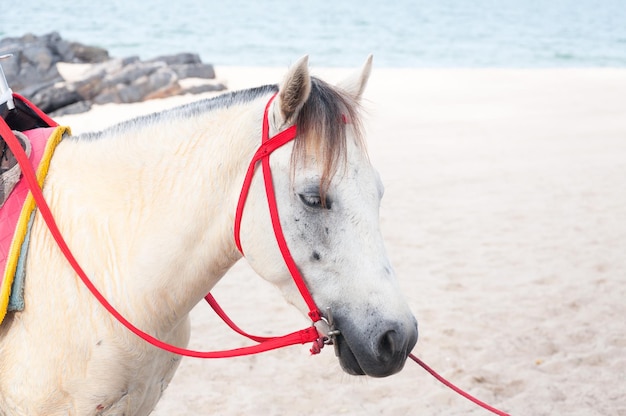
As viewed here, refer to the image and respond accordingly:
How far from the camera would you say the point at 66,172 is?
2121 mm

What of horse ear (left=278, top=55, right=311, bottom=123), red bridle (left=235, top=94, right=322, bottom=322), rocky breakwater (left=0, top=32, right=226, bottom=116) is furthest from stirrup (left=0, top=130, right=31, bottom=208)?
rocky breakwater (left=0, top=32, right=226, bottom=116)

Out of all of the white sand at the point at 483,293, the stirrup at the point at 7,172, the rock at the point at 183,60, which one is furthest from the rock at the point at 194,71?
the stirrup at the point at 7,172

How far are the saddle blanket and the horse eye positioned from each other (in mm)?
880

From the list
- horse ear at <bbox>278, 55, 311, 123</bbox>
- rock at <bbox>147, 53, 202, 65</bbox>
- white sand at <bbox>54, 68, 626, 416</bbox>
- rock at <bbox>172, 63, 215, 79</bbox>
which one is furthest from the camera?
rock at <bbox>147, 53, 202, 65</bbox>

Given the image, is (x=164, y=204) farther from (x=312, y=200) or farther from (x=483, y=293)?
(x=483, y=293)

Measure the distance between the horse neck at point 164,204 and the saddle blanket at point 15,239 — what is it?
0.09 meters

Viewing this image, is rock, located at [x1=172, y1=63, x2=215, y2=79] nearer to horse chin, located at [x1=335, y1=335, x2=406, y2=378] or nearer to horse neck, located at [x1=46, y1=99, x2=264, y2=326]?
horse neck, located at [x1=46, y1=99, x2=264, y2=326]

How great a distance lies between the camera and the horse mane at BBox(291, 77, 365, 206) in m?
1.78

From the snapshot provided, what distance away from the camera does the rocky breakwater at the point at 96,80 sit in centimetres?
1353

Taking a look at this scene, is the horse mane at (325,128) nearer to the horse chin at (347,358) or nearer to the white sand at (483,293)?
the white sand at (483,293)

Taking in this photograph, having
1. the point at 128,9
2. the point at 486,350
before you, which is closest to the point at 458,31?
the point at 128,9

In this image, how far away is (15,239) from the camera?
194 centimetres

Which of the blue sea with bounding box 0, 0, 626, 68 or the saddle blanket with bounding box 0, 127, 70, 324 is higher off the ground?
the saddle blanket with bounding box 0, 127, 70, 324

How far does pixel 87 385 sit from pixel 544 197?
23.3 ft
